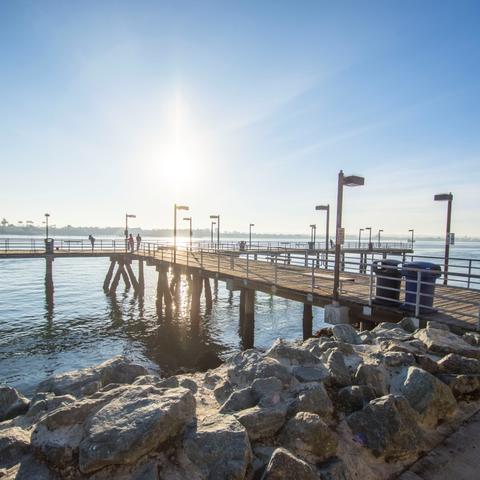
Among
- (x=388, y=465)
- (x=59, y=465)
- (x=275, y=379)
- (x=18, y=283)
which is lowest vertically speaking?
(x=18, y=283)

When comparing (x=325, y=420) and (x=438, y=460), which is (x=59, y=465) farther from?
(x=438, y=460)

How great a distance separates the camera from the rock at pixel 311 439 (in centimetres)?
326

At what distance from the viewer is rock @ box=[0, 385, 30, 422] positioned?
16.7 feet

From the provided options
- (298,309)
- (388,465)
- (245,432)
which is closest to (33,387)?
(245,432)

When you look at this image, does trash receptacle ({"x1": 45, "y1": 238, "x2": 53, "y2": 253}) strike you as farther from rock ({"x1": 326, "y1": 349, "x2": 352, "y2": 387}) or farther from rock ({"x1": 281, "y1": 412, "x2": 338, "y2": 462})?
rock ({"x1": 281, "y1": 412, "x2": 338, "y2": 462})

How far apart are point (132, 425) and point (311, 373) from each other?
2.35m

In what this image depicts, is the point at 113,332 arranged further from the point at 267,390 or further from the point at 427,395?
the point at 427,395

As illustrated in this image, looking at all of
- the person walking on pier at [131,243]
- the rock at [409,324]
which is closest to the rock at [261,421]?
the rock at [409,324]

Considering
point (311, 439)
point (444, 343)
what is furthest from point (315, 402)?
point (444, 343)

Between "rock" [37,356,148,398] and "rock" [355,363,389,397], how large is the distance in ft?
11.0

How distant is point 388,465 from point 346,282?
30.8ft

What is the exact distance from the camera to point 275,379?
4.14 meters

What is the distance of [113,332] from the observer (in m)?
17.0

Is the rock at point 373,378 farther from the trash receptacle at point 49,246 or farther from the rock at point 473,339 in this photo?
the trash receptacle at point 49,246
